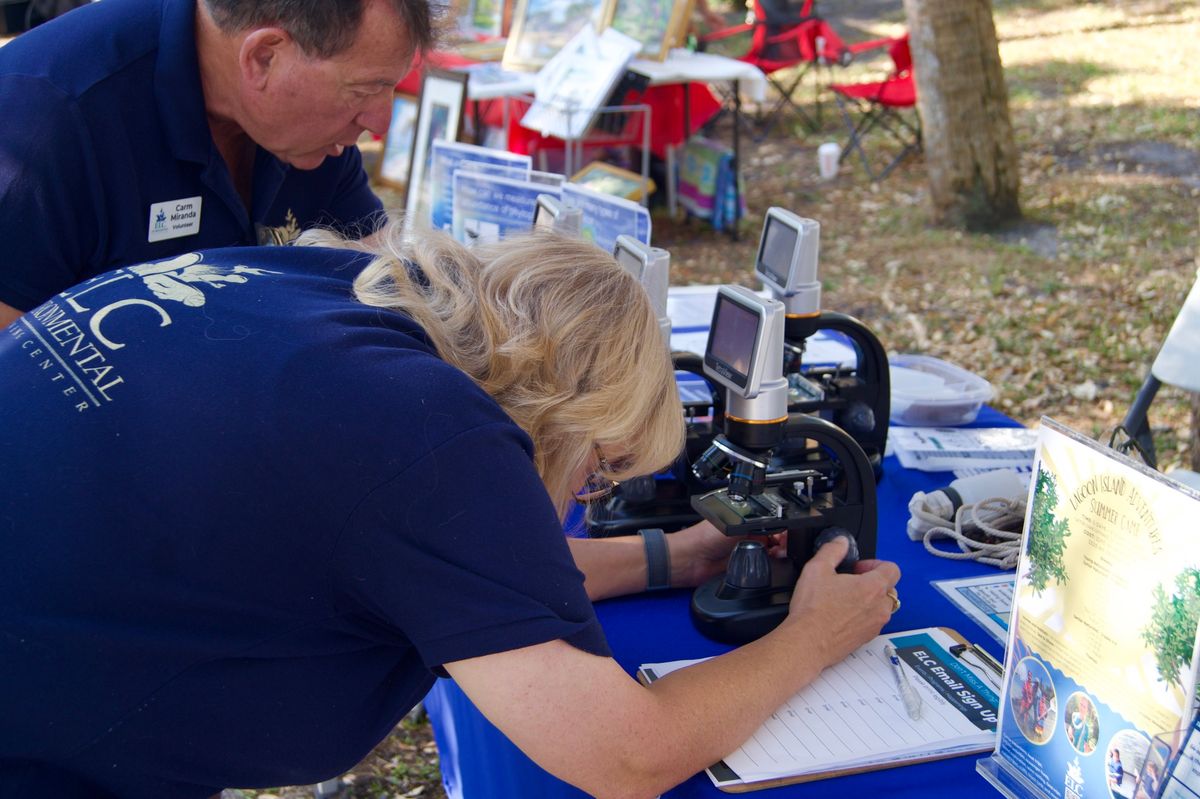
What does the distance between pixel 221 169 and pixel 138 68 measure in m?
0.21

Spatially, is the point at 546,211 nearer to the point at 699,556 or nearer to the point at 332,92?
the point at 332,92

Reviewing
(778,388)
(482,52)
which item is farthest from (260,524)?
(482,52)

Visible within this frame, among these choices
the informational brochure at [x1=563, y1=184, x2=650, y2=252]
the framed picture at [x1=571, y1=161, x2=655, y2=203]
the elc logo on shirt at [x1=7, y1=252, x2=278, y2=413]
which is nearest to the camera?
the elc logo on shirt at [x1=7, y1=252, x2=278, y2=413]

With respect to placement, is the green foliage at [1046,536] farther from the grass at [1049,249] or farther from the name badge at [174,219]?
the grass at [1049,249]

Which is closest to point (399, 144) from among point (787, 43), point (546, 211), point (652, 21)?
point (652, 21)

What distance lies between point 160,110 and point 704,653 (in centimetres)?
128

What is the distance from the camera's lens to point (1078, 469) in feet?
3.66

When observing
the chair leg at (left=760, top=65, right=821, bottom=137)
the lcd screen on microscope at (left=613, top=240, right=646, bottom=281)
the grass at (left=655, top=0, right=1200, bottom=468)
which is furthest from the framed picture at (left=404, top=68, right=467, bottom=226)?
Answer: the chair leg at (left=760, top=65, right=821, bottom=137)

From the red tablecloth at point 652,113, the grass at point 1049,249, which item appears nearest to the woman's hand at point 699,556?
the grass at point 1049,249

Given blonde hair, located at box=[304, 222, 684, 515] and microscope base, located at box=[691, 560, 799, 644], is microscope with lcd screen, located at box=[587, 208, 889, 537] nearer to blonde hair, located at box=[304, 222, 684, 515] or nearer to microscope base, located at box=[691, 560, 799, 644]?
microscope base, located at box=[691, 560, 799, 644]

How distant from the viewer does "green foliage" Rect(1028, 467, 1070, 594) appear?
115 cm

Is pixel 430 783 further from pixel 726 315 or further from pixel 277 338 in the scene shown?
pixel 277 338

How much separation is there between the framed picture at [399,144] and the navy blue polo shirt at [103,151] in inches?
133

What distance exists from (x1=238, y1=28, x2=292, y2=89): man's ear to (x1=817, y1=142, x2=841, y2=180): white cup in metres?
6.56
